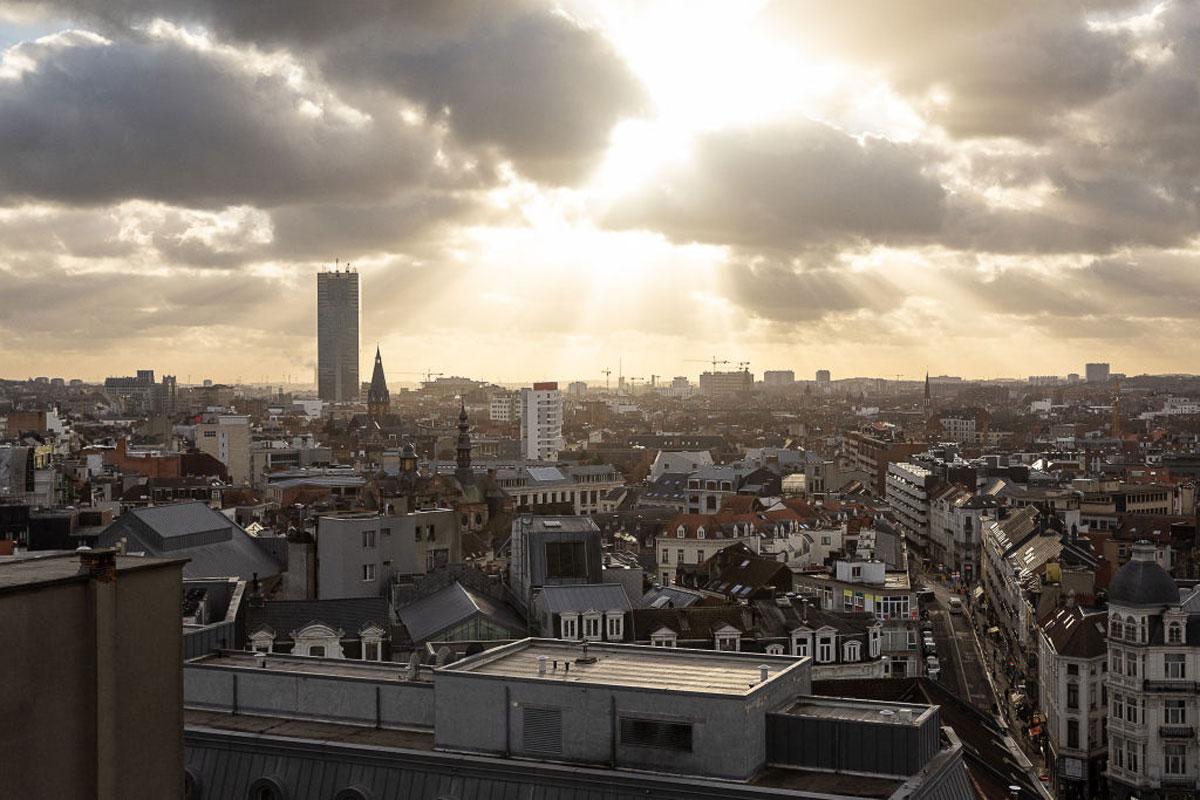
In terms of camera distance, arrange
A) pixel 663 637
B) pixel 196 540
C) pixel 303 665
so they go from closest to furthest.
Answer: pixel 303 665
pixel 663 637
pixel 196 540

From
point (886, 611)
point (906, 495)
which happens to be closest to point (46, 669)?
point (886, 611)

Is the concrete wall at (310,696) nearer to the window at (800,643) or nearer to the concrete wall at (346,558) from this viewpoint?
the concrete wall at (346,558)

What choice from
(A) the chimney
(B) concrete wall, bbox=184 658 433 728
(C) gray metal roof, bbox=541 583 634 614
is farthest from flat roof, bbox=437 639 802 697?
(C) gray metal roof, bbox=541 583 634 614

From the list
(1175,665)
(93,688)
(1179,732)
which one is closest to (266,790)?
(93,688)

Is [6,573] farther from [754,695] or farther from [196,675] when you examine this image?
[196,675]

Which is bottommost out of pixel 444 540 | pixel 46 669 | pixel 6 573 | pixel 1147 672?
pixel 1147 672

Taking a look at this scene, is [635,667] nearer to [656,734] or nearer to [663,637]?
[656,734]

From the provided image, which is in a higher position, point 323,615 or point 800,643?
point 323,615
